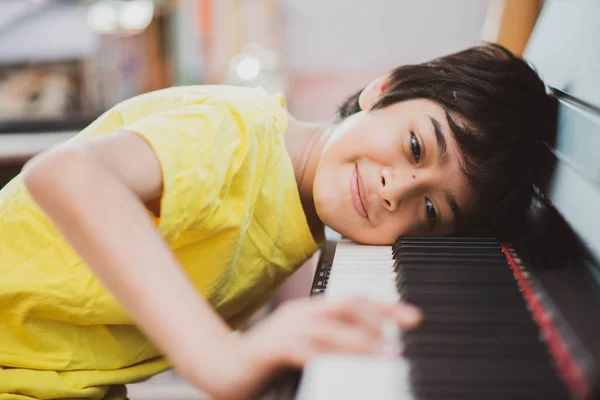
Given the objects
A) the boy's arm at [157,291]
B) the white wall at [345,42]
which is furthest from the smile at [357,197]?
the white wall at [345,42]

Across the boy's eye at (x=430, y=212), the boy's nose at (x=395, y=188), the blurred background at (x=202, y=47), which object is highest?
the boy's nose at (x=395, y=188)

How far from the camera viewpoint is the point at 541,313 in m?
0.65

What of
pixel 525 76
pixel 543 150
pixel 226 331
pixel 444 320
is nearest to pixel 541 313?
pixel 444 320

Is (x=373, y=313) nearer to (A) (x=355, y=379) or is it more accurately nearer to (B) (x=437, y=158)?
(A) (x=355, y=379)

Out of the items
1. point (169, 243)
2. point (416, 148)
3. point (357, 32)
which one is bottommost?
point (357, 32)

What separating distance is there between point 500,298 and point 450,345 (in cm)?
14

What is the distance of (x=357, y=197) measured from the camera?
1073 millimetres

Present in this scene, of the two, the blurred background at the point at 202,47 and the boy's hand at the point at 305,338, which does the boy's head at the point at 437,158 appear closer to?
the boy's hand at the point at 305,338

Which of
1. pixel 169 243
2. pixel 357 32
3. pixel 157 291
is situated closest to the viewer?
pixel 157 291

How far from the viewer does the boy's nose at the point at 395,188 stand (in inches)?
40.6

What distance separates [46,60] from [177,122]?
97.4 inches

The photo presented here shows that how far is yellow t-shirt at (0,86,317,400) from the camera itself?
0.94 meters

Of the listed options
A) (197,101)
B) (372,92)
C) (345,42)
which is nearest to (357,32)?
(345,42)

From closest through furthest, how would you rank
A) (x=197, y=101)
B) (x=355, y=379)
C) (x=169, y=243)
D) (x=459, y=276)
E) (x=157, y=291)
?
(x=355, y=379), (x=157, y=291), (x=459, y=276), (x=169, y=243), (x=197, y=101)
